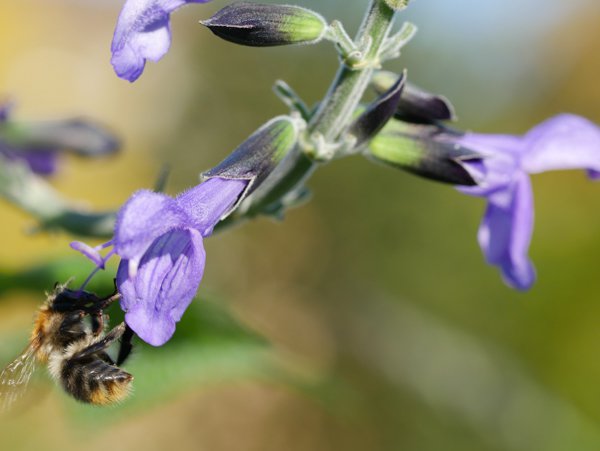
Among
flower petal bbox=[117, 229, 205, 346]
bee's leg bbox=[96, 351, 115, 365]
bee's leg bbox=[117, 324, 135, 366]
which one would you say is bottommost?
bee's leg bbox=[96, 351, 115, 365]

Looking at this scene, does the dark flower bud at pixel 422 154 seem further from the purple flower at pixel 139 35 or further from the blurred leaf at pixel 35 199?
the blurred leaf at pixel 35 199

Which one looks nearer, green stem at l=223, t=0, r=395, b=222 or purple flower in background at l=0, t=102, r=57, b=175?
green stem at l=223, t=0, r=395, b=222

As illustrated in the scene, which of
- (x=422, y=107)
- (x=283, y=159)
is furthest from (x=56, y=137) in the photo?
(x=422, y=107)

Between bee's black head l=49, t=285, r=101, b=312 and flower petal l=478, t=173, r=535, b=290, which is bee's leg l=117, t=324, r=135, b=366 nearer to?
bee's black head l=49, t=285, r=101, b=312

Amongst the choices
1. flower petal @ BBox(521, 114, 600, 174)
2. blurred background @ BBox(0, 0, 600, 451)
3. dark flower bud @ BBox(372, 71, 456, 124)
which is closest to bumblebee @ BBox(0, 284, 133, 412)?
dark flower bud @ BBox(372, 71, 456, 124)

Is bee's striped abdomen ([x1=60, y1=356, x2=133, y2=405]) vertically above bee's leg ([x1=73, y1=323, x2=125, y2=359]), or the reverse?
bee's leg ([x1=73, y1=323, x2=125, y2=359])

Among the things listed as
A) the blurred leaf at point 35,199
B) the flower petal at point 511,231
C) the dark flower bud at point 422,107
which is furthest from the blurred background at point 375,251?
the dark flower bud at point 422,107

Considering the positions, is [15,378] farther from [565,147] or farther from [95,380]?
[565,147]

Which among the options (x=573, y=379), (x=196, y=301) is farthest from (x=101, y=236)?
(x=573, y=379)
